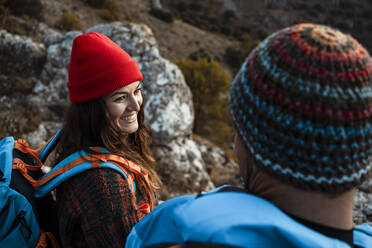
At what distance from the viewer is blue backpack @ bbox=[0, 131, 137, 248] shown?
4.52 feet

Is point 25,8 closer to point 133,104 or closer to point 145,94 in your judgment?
point 145,94

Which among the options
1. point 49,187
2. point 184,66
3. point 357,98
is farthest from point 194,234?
point 184,66

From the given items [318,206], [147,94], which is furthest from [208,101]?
[318,206]

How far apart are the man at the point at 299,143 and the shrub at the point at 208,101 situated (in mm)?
9813

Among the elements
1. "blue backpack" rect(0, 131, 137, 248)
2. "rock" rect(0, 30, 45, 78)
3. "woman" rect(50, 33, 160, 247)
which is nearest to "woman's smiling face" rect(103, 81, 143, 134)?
"woman" rect(50, 33, 160, 247)

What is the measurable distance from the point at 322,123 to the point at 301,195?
254 mm

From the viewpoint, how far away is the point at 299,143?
2.50 ft

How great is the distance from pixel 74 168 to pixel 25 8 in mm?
10820

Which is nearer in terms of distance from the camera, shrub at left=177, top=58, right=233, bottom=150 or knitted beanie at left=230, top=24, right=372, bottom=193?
knitted beanie at left=230, top=24, right=372, bottom=193

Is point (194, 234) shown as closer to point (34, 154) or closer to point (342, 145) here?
point (342, 145)

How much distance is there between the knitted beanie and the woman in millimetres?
925

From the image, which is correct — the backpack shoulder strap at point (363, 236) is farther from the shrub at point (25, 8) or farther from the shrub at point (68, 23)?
the shrub at point (68, 23)

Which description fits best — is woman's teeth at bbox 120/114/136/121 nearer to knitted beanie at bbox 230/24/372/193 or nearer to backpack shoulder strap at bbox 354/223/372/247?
knitted beanie at bbox 230/24/372/193

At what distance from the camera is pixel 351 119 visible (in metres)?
0.73
